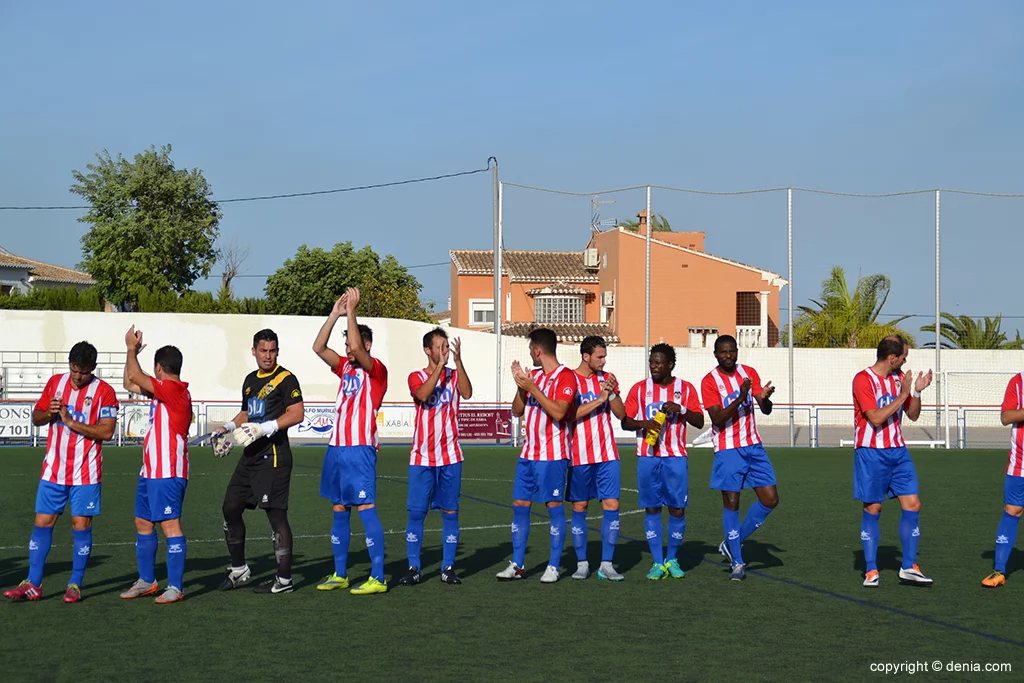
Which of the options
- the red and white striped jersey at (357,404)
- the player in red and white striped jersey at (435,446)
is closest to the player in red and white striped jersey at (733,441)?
the player in red and white striped jersey at (435,446)

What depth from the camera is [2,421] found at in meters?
27.6

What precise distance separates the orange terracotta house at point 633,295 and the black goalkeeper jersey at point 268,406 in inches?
1503

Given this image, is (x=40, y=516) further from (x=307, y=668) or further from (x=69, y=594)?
(x=307, y=668)

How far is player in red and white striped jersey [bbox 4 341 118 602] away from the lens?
27.7ft

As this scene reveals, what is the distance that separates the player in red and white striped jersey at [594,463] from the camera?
9.66 metres

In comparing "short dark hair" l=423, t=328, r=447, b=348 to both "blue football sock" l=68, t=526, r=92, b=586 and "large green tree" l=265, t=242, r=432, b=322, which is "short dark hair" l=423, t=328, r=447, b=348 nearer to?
"blue football sock" l=68, t=526, r=92, b=586

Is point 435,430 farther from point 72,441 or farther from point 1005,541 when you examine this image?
point 1005,541

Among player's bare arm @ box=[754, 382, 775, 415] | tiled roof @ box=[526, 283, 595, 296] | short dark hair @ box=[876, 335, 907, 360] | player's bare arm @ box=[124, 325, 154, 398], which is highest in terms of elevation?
tiled roof @ box=[526, 283, 595, 296]

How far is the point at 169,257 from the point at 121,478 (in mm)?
33475

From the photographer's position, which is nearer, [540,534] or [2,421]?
[540,534]

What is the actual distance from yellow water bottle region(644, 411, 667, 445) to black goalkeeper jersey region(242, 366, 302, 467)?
2.89 metres

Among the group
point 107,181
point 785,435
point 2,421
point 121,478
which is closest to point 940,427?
point 785,435

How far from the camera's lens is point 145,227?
167ft

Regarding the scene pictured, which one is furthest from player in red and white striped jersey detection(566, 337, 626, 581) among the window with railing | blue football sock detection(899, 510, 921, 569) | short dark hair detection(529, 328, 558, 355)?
the window with railing
